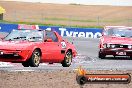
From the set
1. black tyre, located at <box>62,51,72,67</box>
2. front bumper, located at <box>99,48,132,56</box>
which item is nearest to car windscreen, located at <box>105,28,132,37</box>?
front bumper, located at <box>99,48,132,56</box>

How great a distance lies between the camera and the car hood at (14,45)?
56.4 feet

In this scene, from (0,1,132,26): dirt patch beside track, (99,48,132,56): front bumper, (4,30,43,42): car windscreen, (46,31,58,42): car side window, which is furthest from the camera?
(0,1,132,26): dirt patch beside track

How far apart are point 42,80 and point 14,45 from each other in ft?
12.9

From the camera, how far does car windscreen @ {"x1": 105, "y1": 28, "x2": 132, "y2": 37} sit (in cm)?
2481

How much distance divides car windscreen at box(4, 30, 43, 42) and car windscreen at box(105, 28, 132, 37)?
6.79 m

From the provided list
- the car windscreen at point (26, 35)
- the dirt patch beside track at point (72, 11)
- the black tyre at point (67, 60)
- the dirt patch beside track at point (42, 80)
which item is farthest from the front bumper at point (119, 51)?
the dirt patch beside track at point (72, 11)

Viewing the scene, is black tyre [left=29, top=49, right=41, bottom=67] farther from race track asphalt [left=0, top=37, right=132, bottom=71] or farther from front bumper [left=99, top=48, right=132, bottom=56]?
front bumper [left=99, top=48, right=132, bottom=56]

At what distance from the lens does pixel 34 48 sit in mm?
17422

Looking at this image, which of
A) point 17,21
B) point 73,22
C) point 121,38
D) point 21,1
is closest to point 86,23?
point 73,22

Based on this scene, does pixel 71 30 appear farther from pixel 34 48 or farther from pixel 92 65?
pixel 34 48

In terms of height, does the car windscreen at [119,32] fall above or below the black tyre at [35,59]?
above

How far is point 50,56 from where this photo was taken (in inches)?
727

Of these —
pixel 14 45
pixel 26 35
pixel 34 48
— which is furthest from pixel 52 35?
pixel 14 45

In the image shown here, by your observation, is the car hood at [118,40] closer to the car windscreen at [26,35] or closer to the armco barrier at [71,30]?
the car windscreen at [26,35]
